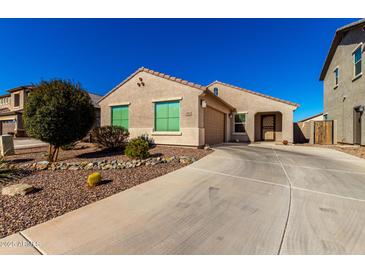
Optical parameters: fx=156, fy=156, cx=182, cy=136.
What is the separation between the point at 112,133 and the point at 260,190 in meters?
8.35

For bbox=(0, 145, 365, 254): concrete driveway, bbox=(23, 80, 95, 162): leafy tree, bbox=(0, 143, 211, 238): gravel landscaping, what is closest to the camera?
bbox=(0, 145, 365, 254): concrete driveway

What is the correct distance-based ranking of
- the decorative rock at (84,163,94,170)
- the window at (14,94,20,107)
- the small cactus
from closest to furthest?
the small cactus < the decorative rock at (84,163,94,170) < the window at (14,94,20,107)

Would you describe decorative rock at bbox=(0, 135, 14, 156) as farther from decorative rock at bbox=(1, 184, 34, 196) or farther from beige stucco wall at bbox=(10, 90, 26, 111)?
beige stucco wall at bbox=(10, 90, 26, 111)

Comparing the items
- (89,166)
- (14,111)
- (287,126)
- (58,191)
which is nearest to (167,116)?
(89,166)

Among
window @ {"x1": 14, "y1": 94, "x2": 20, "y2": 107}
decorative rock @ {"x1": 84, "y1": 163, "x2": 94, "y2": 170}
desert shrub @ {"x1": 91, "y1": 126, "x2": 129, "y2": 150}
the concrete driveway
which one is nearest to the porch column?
Answer: the concrete driveway

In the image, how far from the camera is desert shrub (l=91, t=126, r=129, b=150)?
920 cm

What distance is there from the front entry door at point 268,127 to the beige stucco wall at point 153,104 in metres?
9.47

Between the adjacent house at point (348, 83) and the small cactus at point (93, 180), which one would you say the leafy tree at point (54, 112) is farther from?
the adjacent house at point (348, 83)

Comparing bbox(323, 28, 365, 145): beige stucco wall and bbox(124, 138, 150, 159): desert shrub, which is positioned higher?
bbox(323, 28, 365, 145): beige stucco wall

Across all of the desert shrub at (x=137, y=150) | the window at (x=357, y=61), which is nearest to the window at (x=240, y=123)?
the window at (x=357, y=61)

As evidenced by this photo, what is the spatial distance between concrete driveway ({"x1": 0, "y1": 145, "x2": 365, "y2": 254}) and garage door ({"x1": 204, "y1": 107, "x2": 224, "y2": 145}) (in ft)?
22.4

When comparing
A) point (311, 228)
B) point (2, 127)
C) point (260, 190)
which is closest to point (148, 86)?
point (260, 190)

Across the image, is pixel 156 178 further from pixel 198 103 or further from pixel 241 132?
pixel 241 132

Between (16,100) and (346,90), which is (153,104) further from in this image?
(16,100)
